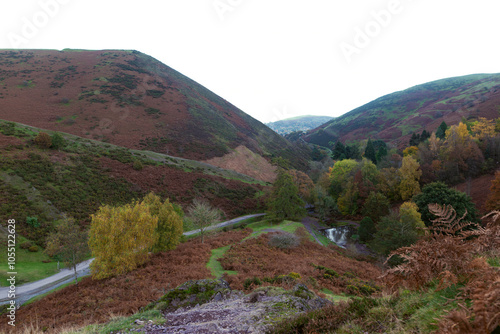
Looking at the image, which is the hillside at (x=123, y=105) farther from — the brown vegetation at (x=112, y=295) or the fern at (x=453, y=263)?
the fern at (x=453, y=263)

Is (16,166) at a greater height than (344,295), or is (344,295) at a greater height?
(16,166)

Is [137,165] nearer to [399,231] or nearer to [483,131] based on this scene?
[399,231]

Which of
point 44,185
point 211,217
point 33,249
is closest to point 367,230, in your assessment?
point 211,217

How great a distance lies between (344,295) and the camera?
1279cm

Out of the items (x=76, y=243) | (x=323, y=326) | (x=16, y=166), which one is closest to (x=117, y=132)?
(x=16, y=166)

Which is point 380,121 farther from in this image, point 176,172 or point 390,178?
point 176,172

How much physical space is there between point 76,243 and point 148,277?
8526 mm

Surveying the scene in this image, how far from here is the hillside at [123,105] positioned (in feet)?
185

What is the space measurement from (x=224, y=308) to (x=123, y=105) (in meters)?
74.7

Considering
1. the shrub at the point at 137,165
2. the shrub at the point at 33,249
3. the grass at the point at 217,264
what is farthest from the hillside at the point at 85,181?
the grass at the point at 217,264

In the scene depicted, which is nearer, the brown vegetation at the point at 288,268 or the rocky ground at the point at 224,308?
the rocky ground at the point at 224,308

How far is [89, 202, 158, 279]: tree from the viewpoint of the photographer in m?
15.4

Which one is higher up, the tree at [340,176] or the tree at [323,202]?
the tree at [340,176]

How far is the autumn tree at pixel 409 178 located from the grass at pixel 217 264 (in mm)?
34828
